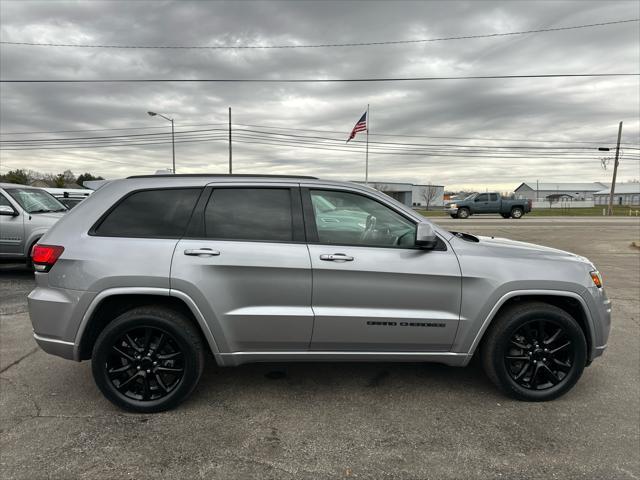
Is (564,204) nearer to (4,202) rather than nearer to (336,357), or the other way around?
(4,202)

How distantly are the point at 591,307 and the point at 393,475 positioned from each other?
2.06 m

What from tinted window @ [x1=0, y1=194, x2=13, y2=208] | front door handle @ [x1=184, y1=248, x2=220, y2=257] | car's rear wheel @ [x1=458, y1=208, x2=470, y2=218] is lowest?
car's rear wheel @ [x1=458, y1=208, x2=470, y2=218]

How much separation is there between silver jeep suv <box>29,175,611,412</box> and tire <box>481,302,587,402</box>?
0.04ft

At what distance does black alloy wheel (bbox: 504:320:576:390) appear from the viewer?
131 inches

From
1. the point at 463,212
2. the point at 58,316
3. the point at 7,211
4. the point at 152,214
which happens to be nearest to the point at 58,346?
the point at 58,316

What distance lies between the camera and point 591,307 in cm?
332

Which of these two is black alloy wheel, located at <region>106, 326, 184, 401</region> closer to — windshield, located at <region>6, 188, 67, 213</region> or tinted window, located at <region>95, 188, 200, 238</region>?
tinted window, located at <region>95, 188, 200, 238</region>

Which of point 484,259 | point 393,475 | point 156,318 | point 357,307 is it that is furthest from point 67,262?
point 484,259

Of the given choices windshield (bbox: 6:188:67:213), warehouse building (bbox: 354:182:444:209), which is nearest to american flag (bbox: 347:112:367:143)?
windshield (bbox: 6:188:67:213)

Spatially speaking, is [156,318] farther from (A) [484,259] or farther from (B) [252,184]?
(A) [484,259]

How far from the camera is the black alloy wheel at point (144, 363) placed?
3.13 meters

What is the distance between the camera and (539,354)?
3334 mm

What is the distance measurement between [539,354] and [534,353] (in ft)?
0.13

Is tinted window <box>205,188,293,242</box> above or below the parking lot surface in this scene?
above
